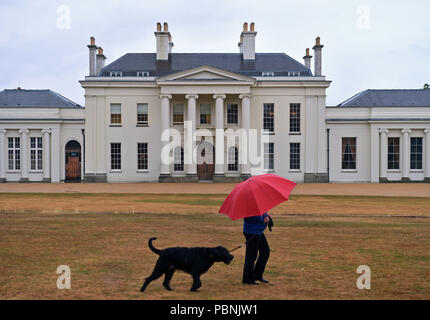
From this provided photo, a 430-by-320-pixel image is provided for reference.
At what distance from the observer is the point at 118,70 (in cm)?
4472

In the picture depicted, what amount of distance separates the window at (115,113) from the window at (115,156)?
2.23 metres

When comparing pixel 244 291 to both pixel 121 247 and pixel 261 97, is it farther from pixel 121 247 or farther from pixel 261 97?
pixel 261 97

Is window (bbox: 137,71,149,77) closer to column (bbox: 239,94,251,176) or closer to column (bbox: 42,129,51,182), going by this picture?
column (bbox: 239,94,251,176)

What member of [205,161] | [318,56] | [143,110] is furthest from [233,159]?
[318,56]

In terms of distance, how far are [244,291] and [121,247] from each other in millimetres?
4475

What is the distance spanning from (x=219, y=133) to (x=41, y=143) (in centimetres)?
1677

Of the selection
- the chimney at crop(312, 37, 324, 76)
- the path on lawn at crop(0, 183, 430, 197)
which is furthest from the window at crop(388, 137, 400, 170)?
the chimney at crop(312, 37, 324, 76)

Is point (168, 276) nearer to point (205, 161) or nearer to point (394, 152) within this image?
point (205, 161)

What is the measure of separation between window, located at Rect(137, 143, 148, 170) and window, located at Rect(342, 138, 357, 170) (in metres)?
18.5

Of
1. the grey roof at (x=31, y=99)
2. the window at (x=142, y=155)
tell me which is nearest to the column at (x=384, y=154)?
the window at (x=142, y=155)

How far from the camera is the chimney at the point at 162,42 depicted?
151 ft

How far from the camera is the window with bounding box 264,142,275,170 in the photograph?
43438 millimetres

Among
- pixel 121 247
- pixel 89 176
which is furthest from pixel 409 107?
pixel 121 247

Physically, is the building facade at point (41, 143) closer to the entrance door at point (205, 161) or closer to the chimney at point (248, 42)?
the entrance door at point (205, 161)
